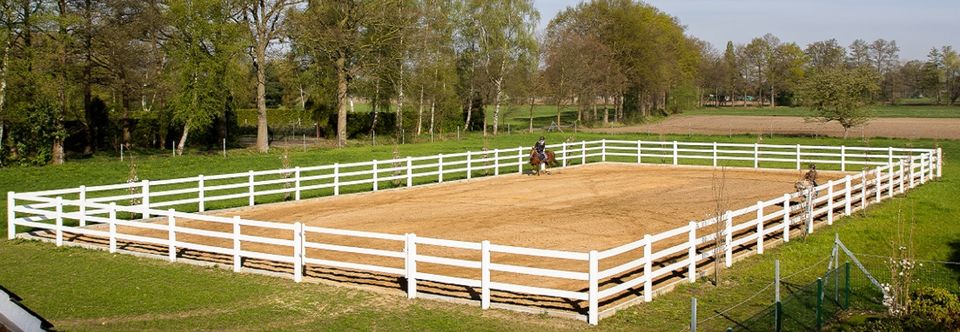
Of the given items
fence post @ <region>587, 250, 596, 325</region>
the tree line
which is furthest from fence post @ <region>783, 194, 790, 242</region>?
the tree line

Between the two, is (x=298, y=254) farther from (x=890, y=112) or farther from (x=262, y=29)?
(x=890, y=112)

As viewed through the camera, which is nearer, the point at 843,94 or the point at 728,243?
the point at 728,243

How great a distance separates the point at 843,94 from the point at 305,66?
33.0m

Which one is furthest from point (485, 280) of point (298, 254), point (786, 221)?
point (786, 221)

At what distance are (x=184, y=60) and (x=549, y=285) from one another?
33.5 metres

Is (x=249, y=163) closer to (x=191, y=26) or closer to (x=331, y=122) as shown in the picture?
(x=191, y=26)

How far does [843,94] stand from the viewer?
5153 cm

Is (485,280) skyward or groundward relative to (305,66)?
groundward

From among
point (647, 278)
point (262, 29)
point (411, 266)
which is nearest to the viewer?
point (647, 278)

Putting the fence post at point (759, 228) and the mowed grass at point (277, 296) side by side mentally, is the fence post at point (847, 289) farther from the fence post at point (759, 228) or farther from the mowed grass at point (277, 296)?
the fence post at point (759, 228)

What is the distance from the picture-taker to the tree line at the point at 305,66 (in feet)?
121

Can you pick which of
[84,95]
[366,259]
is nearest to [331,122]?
[84,95]

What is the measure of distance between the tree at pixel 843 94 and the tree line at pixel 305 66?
0.26 metres

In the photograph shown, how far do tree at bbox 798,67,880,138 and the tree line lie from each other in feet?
0.84
